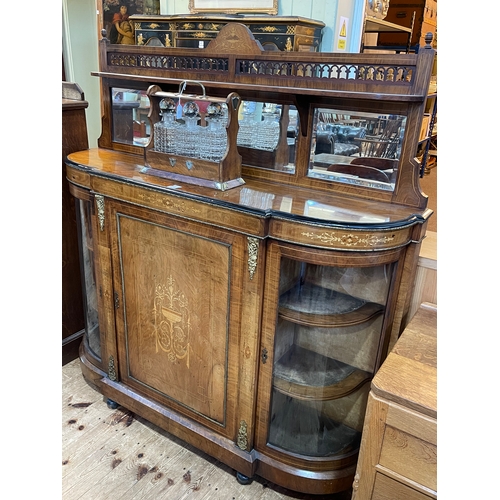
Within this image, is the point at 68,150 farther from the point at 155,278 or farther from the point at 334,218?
the point at 334,218

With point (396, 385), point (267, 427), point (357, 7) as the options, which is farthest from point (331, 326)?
point (357, 7)

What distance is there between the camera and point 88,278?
1913 mm

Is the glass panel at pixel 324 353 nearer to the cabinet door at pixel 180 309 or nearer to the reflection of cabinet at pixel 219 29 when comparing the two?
the cabinet door at pixel 180 309

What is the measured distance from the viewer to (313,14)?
1.87m

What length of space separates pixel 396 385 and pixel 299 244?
447 mm

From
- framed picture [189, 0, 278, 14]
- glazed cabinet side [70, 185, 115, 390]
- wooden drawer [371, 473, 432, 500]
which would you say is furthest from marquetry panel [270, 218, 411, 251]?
framed picture [189, 0, 278, 14]

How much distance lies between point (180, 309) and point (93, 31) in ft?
7.44

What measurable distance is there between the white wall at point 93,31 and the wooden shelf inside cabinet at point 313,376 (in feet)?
4.31

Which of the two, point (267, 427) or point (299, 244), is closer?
point (299, 244)

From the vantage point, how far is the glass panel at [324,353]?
136 cm

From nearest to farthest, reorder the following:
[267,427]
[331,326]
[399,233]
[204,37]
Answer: [399,233] → [331,326] → [267,427] → [204,37]

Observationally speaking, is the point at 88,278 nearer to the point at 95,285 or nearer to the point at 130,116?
the point at 95,285

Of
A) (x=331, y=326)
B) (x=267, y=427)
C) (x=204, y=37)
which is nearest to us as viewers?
(x=331, y=326)

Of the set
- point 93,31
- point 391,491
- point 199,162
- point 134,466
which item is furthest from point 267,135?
point 93,31
